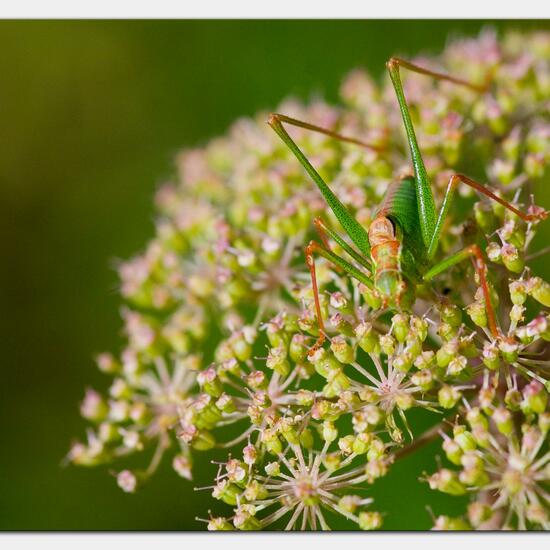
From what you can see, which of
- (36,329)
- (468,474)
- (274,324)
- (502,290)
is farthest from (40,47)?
(468,474)

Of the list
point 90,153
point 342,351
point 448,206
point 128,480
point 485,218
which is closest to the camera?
point 342,351

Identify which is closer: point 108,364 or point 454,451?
point 454,451

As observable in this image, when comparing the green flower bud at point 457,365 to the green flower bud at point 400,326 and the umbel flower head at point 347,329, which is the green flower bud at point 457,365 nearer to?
the umbel flower head at point 347,329

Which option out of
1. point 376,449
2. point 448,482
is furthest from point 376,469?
point 448,482

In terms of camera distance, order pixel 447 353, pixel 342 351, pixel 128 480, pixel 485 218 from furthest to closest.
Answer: pixel 128 480, pixel 485 218, pixel 342 351, pixel 447 353

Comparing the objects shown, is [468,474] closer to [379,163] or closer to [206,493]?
[206,493]

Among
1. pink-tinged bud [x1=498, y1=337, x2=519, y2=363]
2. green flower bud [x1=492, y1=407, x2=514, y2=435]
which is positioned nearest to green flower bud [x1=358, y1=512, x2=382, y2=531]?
green flower bud [x1=492, y1=407, x2=514, y2=435]
